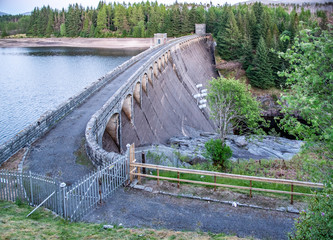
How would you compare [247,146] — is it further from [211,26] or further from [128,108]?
[211,26]

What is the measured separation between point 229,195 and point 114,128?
14.1m

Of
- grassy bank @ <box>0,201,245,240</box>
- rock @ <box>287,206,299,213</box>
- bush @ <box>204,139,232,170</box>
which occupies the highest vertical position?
grassy bank @ <box>0,201,245,240</box>

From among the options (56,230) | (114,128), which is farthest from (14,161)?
(114,128)

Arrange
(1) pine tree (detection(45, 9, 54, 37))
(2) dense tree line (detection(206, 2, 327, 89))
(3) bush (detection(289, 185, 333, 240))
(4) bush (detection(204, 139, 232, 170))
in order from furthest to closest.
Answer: (1) pine tree (detection(45, 9, 54, 37)) → (2) dense tree line (detection(206, 2, 327, 89)) → (4) bush (detection(204, 139, 232, 170)) → (3) bush (detection(289, 185, 333, 240))

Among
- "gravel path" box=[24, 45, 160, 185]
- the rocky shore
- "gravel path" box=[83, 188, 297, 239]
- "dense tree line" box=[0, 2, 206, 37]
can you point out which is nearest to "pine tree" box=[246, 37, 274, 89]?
the rocky shore

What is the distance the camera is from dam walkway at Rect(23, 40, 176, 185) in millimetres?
16222

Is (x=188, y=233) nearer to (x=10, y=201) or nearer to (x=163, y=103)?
(x=10, y=201)

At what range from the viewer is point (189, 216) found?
13.0m

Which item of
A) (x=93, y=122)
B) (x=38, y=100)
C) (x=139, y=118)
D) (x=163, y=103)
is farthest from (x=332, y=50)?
(x=38, y=100)

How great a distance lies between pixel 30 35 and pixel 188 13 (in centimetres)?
7096

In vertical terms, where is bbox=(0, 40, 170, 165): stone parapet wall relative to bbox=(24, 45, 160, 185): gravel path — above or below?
above

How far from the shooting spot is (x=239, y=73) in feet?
271

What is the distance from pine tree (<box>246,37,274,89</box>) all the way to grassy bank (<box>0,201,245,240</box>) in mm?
67288

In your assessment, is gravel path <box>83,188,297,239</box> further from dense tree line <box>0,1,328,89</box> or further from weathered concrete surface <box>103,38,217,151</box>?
dense tree line <box>0,1,328,89</box>
